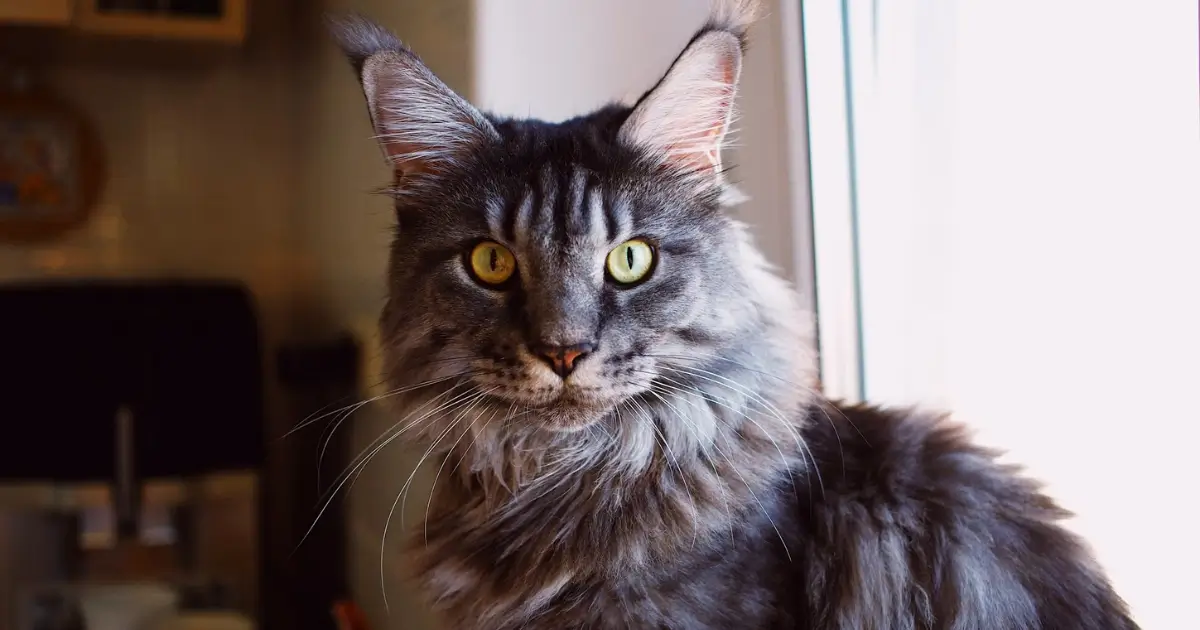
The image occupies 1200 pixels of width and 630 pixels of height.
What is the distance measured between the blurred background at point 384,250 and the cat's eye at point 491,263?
25 centimetres

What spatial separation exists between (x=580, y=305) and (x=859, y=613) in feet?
1.30

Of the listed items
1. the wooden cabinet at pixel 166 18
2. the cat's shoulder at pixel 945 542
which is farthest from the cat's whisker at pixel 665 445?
the wooden cabinet at pixel 166 18

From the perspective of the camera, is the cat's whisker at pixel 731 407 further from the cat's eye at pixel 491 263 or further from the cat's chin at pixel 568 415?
the cat's eye at pixel 491 263

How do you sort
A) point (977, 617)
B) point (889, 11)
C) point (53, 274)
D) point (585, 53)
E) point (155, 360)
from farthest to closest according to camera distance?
point (53, 274)
point (155, 360)
point (585, 53)
point (889, 11)
point (977, 617)

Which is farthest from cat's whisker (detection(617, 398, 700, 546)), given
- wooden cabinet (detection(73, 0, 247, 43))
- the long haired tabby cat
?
wooden cabinet (detection(73, 0, 247, 43))

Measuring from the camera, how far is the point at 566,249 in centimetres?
87

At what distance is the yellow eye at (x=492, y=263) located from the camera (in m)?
0.91

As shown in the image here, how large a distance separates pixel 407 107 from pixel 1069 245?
28.6 inches

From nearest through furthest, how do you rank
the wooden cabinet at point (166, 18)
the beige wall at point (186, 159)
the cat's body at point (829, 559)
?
the cat's body at point (829, 559), the wooden cabinet at point (166, 18), the beige wall at point (186, 159)

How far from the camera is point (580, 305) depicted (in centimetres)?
84

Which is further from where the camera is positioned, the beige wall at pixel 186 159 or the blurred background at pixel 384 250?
the beige wall at pixel 186 159

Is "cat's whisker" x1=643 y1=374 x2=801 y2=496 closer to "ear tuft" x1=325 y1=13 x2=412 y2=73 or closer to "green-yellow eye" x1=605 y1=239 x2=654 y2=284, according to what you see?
"green-yellow eye" x1=605 y1=239 x2=654 y2=284

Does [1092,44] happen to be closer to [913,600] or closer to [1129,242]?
[1129,242]

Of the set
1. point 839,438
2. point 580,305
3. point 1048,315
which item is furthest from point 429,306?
point 1048,315
